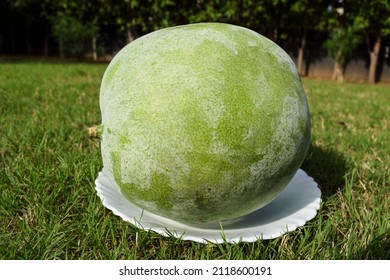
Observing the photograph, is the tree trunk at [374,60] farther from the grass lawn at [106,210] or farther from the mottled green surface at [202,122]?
the mottled green surface at [202,122]

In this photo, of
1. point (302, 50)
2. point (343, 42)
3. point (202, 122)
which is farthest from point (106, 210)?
point (302, 50)

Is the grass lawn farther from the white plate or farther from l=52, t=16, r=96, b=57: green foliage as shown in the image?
l=52, t=16, r=96, b=57: green foliage

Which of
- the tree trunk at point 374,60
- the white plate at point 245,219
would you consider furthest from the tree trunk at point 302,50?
the white plate at point 245,219

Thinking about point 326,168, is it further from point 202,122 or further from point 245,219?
point 202,122

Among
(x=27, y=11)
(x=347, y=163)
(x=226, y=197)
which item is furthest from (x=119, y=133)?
(x=27, y=11)

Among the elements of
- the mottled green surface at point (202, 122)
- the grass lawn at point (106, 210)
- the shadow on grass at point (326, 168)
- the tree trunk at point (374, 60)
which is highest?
the mottled green surface at point (202, 122)

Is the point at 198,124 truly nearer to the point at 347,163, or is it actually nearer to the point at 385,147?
the point at 347,163
